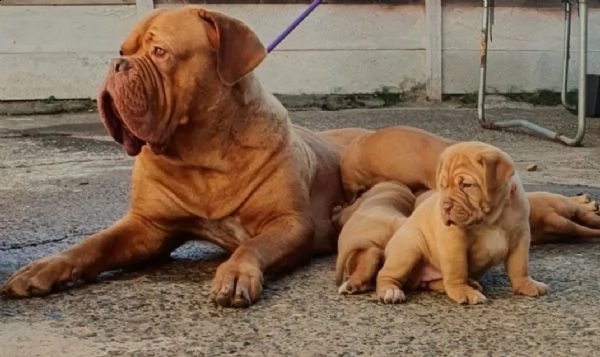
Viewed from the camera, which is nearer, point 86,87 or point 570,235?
point 570,235

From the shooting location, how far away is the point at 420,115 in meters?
8.98

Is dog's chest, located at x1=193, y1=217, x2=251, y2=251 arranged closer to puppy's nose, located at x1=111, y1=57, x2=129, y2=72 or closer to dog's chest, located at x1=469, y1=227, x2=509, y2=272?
puppy's nose, located at x1=111, y1=57, x2=129, y2=72

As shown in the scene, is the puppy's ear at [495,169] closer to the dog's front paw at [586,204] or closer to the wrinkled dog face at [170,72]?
the wrinkled dog face at [170,72]

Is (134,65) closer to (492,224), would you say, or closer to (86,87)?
(492,224)

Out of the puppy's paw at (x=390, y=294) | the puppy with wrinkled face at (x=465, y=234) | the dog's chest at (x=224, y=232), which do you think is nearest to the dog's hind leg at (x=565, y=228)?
the puppy with wrinkled face at (x=465, y=234)

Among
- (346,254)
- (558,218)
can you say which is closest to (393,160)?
(558,218)

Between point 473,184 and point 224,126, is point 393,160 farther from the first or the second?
point 473,184

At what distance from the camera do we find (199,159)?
337cm

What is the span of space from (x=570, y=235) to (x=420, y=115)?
5339mm

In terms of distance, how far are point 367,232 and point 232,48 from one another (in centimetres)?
71

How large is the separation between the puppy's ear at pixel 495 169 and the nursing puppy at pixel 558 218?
2.68 feet

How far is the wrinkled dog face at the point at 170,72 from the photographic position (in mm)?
3154

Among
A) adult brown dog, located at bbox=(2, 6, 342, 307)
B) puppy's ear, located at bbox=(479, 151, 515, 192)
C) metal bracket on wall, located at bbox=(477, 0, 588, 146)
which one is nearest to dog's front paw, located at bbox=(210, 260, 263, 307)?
adult brown dog, located at bbox=(2, 6, 342, 307)

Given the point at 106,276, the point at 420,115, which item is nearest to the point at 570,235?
the point at 106,276
